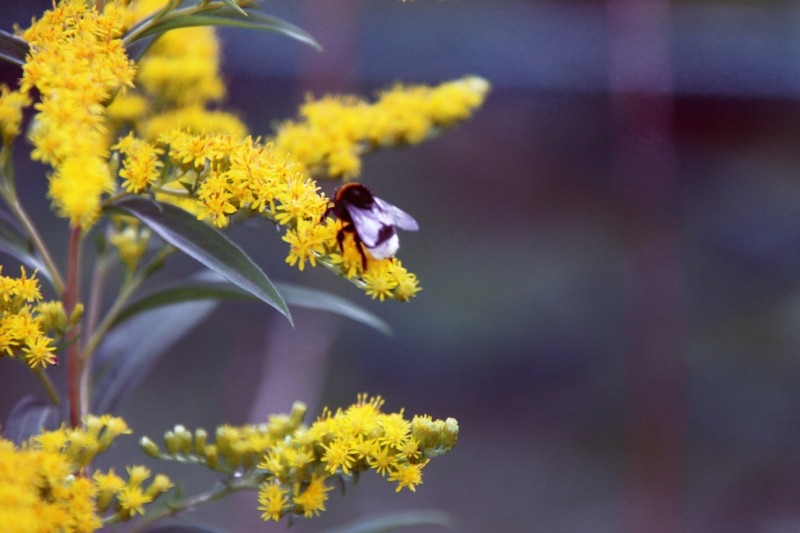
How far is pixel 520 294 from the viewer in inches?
147

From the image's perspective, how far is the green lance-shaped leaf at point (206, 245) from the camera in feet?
2.58

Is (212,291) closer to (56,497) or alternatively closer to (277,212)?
(277,212)

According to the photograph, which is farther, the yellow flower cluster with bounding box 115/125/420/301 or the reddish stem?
the reddish stem

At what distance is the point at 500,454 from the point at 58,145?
120 inches

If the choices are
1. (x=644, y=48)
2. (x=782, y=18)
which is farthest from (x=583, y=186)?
(x=782, y=18)

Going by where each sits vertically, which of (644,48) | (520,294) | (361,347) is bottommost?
(361,347)

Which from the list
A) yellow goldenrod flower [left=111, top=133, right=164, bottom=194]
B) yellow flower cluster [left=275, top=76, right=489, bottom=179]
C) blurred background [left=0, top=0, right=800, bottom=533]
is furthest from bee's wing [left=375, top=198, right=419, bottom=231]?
blurred background [left=0, top=0, right=800, bottom=533]

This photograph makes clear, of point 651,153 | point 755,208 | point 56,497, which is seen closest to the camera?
point 56,497

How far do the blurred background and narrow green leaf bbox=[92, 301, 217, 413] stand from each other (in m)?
1.77

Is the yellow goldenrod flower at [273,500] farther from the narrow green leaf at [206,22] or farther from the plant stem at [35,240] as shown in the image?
the narrow green leaf at [206,22]

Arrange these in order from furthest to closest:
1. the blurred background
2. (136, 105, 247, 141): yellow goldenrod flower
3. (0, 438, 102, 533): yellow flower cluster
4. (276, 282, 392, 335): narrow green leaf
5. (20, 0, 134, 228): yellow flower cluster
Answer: the blurred background
(136, 105, 247, 141): yellow goldenrod flower
(276, 282, 392, 335): narrow green leaf
(20, 0, 134, 228): yellow flower cluster
(0, 438, 102, 533): yellow flower cluster

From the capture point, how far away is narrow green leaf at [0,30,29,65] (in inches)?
33.9

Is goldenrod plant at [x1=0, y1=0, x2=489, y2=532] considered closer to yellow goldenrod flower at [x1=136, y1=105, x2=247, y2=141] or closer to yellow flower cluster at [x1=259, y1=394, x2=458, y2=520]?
yellow flower cluster at [x1=259, y1=394, x2=458, y2=520]

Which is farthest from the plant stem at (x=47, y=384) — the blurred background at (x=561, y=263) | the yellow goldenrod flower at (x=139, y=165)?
the blurred background at (x=561, y=263)
